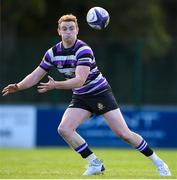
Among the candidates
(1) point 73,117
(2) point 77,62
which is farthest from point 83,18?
(2) point 77,62

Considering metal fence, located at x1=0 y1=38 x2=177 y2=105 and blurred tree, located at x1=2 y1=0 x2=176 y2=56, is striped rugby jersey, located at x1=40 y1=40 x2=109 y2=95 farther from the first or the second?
blurred tree, located at x1=2 y1=0 x2=176 y2=56

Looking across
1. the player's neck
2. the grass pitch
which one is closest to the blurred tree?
the grass pitch

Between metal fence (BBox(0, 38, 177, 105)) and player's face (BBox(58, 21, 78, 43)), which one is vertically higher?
player's face (BBox(58, 21, 78, 43))

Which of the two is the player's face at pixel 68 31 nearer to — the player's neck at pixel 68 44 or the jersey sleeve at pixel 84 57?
the player's neck at pixel 68 44

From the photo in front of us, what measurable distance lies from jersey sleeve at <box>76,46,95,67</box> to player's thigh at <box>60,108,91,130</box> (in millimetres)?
763

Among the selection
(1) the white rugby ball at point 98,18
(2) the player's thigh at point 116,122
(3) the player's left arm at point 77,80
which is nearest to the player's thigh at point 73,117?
(2) the player's thigh at point 116,122

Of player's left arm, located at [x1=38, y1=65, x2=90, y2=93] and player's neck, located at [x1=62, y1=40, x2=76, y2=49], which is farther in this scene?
player's neck, located at [x1=62, y1=40, x2=76, y2=49]

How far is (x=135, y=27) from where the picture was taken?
3312cm

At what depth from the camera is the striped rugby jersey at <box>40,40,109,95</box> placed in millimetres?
11766

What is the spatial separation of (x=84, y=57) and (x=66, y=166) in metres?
3.28

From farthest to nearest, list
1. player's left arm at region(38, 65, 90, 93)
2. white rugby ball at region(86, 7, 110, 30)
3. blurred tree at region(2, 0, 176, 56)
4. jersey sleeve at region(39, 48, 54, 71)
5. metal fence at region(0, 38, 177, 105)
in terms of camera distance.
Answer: blurred tree at region(2, 0, 176, 56)
metal fence at region(0, 38, 177, 105)
white rugby ball at region(86, 7, 110, 30)
jersey sleeve at region(39, 48, 54, 71)
player's left arm at region(38, 65, 90, 93)

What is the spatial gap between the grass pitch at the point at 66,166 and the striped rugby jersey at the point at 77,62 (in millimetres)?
1272

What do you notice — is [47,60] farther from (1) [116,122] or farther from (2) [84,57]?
(1) [116,122]

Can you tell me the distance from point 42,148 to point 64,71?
33.8ft
